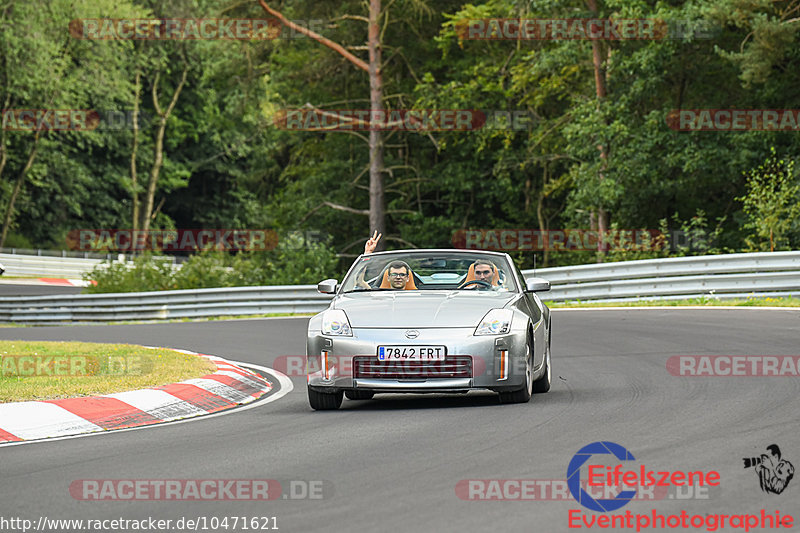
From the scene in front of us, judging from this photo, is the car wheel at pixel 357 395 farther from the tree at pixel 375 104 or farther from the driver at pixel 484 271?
the tree at pixel 375 104

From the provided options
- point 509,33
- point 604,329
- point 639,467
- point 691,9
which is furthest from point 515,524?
point 509,33

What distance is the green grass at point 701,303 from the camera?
21.9 meters

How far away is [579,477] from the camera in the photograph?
259 inches

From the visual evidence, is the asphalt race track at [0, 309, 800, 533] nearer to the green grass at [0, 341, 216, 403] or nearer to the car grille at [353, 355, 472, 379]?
the car grille at [353, 355, 472, 379]

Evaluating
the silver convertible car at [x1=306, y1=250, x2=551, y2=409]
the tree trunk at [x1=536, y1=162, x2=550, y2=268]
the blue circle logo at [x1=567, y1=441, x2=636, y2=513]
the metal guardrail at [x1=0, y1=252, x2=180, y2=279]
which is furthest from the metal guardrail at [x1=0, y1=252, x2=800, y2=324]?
the metal guardrail at [x1=0, y1=252, x2=180, y2=279]

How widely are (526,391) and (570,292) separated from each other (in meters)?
16.3

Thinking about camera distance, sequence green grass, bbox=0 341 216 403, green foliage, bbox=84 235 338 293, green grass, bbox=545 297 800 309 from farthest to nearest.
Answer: green foliage, bbox=84 235 338 293 < green grass, bbox=545 297 800 309 < green grass, bbox=0 341 216 403

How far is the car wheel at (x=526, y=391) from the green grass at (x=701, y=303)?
12.6 metres

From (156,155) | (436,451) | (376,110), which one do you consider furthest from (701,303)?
(156,155)

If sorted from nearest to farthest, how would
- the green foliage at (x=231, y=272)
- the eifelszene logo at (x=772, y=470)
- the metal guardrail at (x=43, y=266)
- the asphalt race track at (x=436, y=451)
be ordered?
the asphalt race track at (x=436, y=451), the eifelszene logo at (x=772, y=470), the green foliage at (x=231, y=272), the metal guardrail at (x=43, y=266)

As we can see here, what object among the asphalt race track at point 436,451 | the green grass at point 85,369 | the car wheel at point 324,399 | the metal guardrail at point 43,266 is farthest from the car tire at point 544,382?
the metal guardrail at point 43,266

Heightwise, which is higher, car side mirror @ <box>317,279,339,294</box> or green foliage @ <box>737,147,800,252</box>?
green foliage @ <box>737,147,800,252</box>

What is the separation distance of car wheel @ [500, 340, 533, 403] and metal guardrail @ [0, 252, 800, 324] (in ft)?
44.5

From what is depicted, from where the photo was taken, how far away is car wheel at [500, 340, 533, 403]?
10.0 meters
